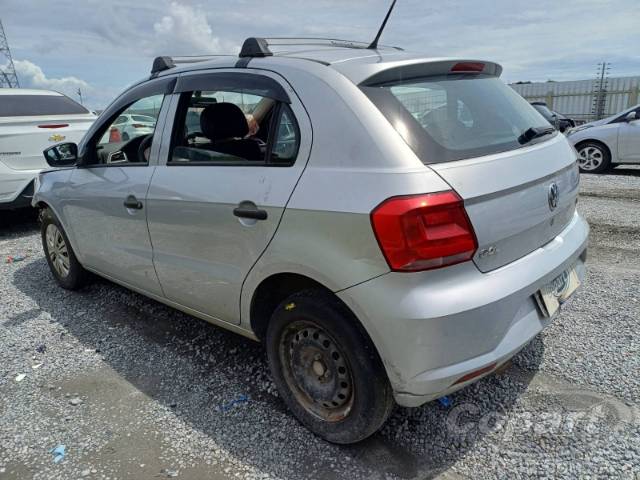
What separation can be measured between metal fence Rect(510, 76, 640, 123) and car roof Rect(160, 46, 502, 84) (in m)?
18.1

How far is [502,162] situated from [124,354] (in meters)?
2.75

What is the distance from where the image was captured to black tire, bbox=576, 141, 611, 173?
9.59m

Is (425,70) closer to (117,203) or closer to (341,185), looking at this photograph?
(341,185)

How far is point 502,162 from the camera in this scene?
2.15m

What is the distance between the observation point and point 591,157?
9.77 m

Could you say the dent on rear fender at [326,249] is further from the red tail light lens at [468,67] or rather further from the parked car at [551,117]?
the parked car at [551,117]

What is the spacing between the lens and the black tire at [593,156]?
9.59m

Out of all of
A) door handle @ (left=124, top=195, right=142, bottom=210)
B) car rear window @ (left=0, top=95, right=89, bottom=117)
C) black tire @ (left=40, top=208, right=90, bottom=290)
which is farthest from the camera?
car rear window @ (left=0, top=95, right=89, bottom=117)

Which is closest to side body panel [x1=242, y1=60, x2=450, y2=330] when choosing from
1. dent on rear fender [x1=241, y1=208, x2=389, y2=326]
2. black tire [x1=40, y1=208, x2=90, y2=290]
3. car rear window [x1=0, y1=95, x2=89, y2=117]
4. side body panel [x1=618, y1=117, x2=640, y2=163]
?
dent on rear fender [x1=241, y1=208, x2=389, y2=326]

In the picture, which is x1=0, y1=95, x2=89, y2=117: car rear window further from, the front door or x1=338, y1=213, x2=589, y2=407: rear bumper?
x1=338, y1=213, x2=589, y2=407: rear bumper

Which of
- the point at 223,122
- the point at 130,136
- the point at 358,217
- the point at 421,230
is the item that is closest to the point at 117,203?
the point at 130,136

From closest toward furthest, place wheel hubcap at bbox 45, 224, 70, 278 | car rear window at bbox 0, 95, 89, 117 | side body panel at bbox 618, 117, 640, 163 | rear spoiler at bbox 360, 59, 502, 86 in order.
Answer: rear spoiler at bbox 360, 59, 502, 86
wheel hubcap at bbox 45, 224, 70, 278
car rear window at bbox 0, 95, 89, 117
side body panel at bbox 618, 117, 640, 163

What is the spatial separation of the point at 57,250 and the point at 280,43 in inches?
118

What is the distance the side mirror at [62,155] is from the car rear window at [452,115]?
2952mm
